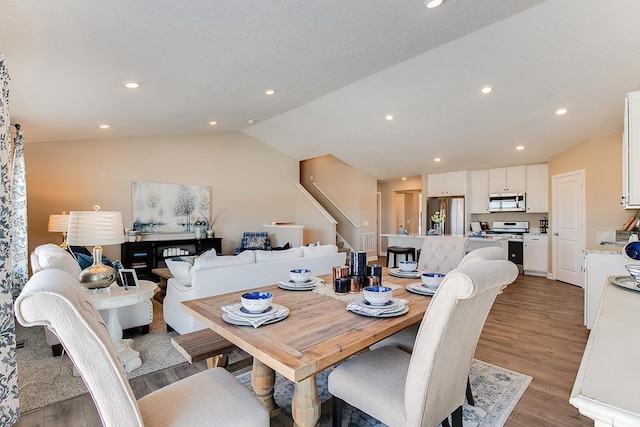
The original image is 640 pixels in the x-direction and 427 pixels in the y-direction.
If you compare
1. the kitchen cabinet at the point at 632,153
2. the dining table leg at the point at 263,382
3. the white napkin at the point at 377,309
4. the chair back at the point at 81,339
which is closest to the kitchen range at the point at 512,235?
the kitchen cabinet at the point at 632,153

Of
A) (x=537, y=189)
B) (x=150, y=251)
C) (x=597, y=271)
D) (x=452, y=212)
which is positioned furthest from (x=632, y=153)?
(x=150, y=251)

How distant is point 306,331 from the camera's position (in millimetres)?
1349

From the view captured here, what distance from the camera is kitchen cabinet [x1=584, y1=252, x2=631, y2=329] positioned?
3.08 meters

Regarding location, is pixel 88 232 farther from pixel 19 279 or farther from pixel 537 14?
pixel 537 14

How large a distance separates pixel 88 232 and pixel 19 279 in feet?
7.62

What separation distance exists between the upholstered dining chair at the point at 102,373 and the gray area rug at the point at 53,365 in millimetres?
1549

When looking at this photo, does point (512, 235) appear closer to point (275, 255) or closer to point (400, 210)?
point (400, 210)

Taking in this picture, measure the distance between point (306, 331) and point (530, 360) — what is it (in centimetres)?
239

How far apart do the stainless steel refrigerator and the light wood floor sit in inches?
101

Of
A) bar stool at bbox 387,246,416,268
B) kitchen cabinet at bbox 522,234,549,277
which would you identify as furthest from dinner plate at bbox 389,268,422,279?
kitchen cabinet at bbox 522,234,549,277

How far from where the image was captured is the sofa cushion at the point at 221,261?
2916 mm

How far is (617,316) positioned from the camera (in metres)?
1.12

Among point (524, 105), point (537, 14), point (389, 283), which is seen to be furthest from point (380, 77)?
point (389, 283)

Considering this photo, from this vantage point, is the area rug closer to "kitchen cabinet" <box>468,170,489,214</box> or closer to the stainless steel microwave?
the stainless steel microwave
